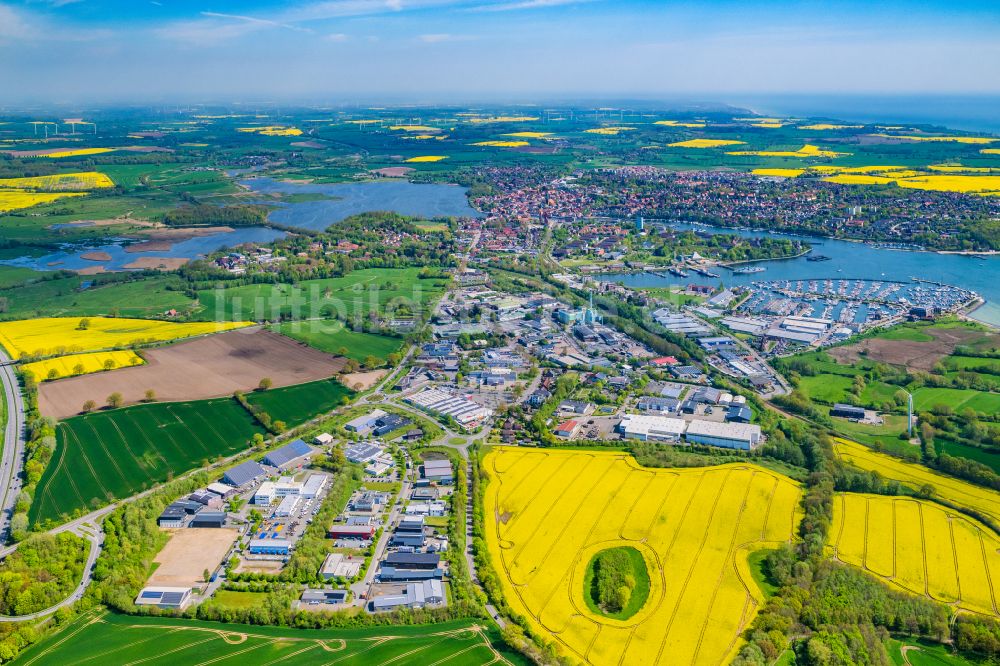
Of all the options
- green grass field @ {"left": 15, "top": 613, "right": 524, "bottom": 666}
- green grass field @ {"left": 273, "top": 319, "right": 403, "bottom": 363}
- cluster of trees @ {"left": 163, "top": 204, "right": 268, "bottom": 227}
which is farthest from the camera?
cluster of trees @ {"left": 163, "top": 204, "right": 268, "bottom": 227}

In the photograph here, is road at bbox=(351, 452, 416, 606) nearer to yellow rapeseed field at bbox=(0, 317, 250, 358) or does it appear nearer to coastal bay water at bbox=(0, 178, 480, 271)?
yellow rapeseed field at bbox=(0, 317, 250, 358)

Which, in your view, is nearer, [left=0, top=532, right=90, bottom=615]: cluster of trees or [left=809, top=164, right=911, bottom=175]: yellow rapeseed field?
[left=0, top=532, right=90, bottom=615]: cluster of trees

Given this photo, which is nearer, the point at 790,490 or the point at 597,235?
the point at 790,490

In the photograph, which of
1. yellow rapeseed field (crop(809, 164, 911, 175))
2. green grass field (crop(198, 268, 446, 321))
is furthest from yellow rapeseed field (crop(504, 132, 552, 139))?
green grass field (crop(198, 268, 446, 321))

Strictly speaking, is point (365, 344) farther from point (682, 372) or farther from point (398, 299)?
point (682, 372)

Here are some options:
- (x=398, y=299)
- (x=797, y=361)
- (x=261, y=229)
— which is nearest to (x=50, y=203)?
(x=261, y=229)

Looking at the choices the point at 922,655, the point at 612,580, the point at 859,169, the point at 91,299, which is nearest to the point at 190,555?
the point at 612,580

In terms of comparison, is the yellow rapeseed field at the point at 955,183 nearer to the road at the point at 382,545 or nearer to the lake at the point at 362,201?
the lake at the point at 362,201
